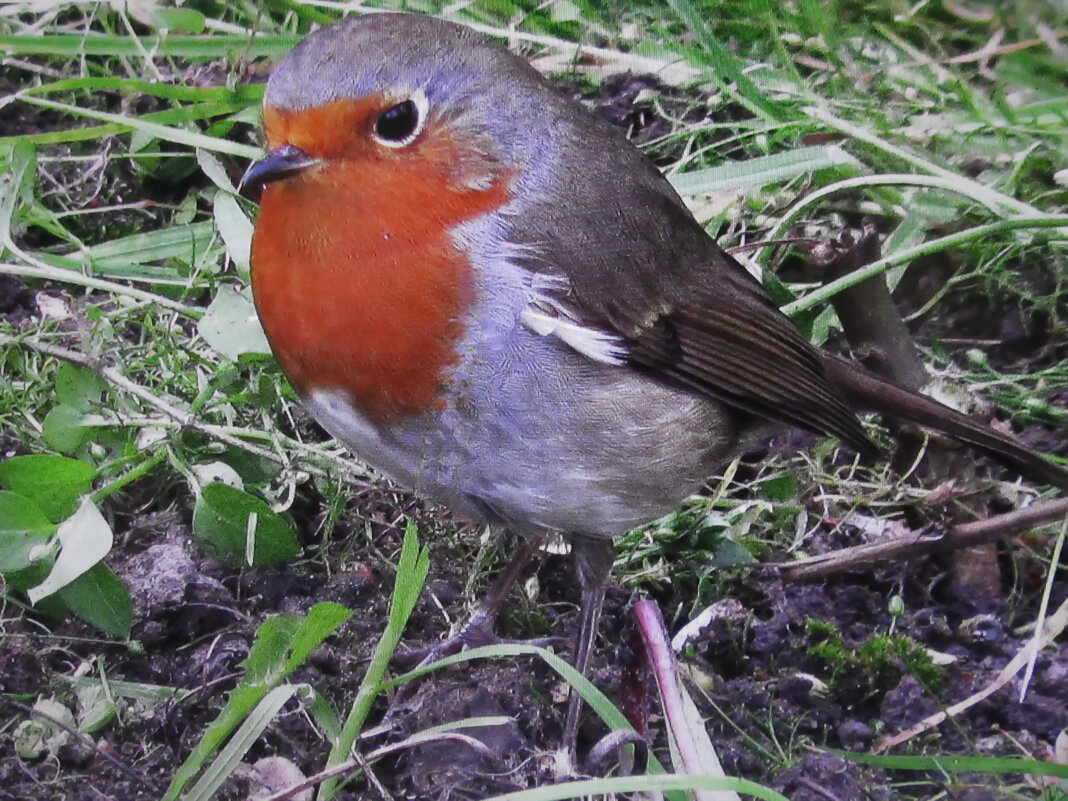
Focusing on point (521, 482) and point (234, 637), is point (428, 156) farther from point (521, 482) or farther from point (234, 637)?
point (234, 637)

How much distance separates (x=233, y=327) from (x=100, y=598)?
70 cm

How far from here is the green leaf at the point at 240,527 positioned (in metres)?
2.77

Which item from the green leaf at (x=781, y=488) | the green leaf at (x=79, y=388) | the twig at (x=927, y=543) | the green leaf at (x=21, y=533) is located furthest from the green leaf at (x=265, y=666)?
the green leaf at (x=781, y=488)

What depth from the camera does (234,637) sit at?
274 cm

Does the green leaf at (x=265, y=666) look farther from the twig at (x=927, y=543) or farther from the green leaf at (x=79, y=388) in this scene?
the twig at (x=927, y=543)

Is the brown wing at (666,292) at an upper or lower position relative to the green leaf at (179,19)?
lower

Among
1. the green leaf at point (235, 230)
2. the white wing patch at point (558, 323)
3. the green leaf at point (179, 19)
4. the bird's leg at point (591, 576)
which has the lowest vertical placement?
the bird's leg at point (591, 576)

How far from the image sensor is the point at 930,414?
310cm

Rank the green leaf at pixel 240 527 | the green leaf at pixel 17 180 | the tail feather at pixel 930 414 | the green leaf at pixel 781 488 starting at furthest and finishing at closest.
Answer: the green leaf at pixel 781 488 → the green leaf at pixel 17 180 → the tail feather at pixel 930 414 → the green leaf at pixel 240 527

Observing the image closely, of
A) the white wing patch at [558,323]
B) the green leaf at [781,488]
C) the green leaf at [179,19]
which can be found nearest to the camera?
the white wing patch at [558,323]

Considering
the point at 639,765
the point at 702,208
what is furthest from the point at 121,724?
the point at 702,208

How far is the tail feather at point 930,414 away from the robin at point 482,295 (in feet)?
0.91

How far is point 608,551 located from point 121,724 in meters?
1.07

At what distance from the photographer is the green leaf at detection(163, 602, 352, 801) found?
2051 millimetres
